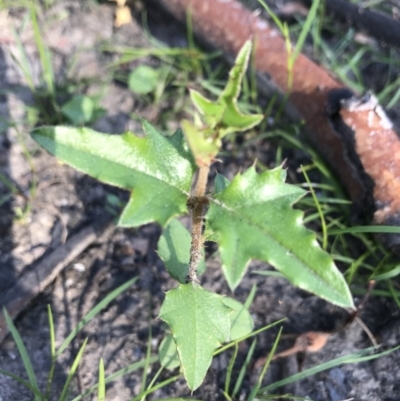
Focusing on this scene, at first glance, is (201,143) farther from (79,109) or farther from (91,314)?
(79,109)

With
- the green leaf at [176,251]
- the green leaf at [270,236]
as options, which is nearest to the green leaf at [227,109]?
the green leaf at [270,236]

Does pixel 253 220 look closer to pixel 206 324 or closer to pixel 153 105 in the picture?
pixel 206 324

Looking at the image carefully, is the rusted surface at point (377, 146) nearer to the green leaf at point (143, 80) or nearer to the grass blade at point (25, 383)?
the green leaf at point (143, 80)

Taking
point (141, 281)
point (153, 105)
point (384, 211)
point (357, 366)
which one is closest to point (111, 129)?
point (153, 105)

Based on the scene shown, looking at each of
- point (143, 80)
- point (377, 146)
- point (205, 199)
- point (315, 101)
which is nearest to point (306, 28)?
point (315, 101)

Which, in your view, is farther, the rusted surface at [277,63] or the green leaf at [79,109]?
the green leaf at [79,109]

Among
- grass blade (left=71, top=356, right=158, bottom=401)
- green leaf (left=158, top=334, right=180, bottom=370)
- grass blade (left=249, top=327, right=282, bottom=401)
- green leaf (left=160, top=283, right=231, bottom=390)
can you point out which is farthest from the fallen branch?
grass blade (left=249, top=327, right=282, bottom=401)
